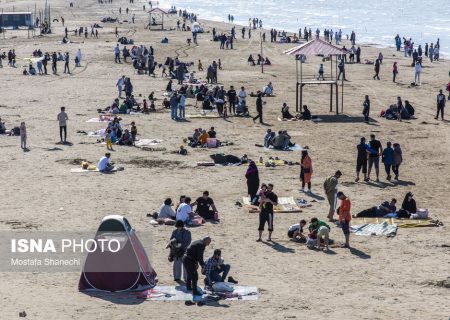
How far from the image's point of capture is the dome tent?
16766 mm

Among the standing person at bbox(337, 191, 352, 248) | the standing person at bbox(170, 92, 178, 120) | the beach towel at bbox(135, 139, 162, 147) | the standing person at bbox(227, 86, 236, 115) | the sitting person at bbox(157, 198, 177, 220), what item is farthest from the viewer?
the standing person at bbox(227, 86, 236, 115)

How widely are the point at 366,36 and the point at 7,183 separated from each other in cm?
6954

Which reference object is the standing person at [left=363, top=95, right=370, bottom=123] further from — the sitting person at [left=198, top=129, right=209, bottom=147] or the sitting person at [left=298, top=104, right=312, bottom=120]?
the sitting person at [left=198, top=129, right=209, bottom=147]

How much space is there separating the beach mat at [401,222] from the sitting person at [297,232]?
1.83 metres

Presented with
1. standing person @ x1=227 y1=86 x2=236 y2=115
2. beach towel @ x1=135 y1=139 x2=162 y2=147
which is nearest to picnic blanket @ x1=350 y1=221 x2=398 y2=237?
beach towel @ x1=135 y1=139 x2=162 y2=147

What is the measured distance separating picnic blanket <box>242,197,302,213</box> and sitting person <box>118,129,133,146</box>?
8476 millimetres

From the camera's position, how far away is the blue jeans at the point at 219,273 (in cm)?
1706

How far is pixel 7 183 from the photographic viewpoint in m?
26.2

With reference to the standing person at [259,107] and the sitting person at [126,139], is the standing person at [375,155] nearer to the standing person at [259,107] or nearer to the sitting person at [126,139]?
the sitting person at [126,139]

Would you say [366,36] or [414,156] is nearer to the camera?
[414,156]

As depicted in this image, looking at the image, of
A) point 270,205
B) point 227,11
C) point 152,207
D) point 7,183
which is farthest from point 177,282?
point 227,11

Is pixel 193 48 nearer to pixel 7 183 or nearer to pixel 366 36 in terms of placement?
pixel 366 36

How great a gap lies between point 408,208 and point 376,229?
150 centimetres

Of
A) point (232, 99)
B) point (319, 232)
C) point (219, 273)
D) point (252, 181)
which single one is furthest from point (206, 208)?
point (232, 99)
